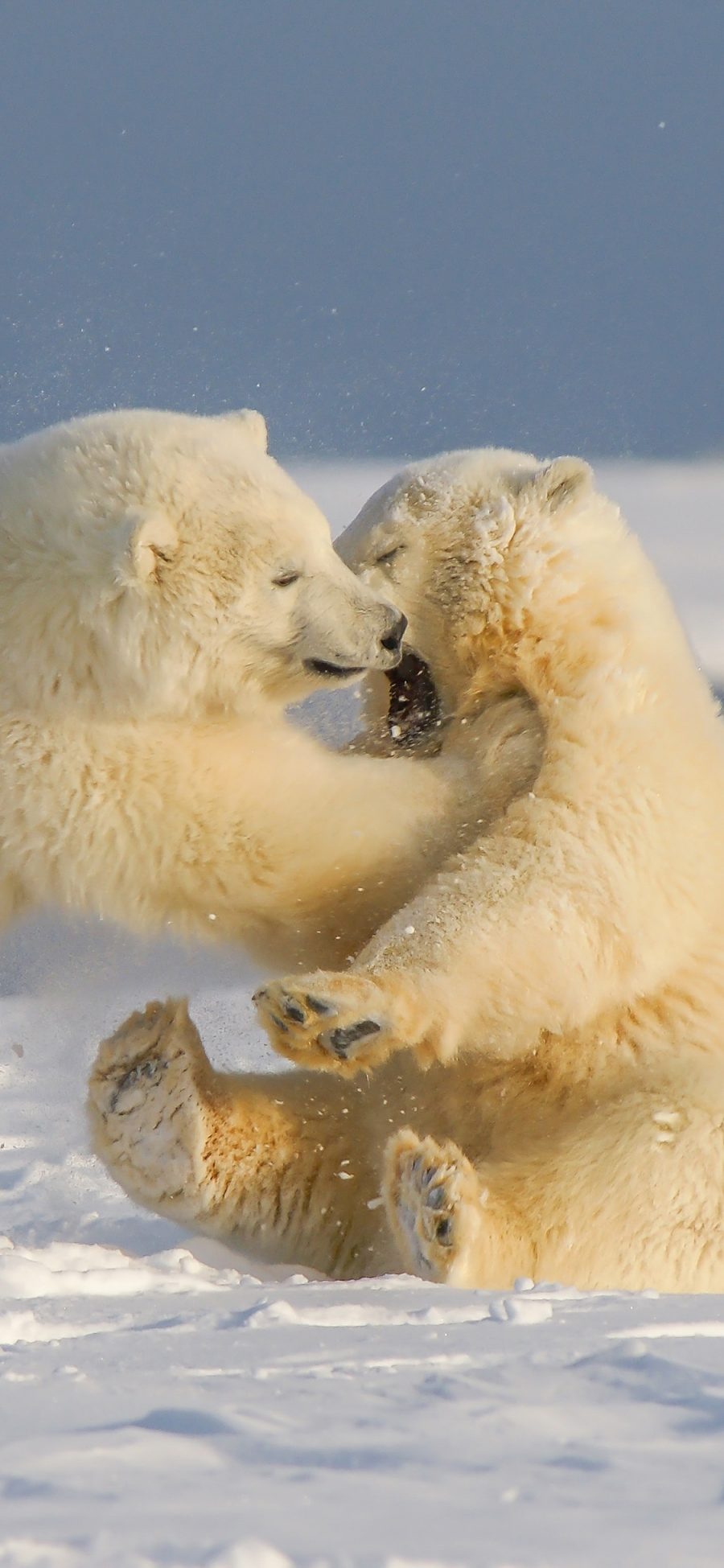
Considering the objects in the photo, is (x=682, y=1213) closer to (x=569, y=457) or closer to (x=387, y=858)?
(x=387, y=858)

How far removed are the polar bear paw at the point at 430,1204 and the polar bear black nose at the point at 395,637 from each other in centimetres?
102

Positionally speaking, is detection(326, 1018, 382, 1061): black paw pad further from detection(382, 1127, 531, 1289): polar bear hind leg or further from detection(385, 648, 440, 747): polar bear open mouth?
detection(385, 648, 440, 747): polar bear open mouth

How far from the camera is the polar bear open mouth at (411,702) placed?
3.99m

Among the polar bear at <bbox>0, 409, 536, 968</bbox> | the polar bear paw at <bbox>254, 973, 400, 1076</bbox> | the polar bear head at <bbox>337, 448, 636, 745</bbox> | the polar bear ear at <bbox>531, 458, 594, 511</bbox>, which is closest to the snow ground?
the polar bear paw at <bbox>254, 973, 400, 1076</bbox>

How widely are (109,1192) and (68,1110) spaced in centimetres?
46

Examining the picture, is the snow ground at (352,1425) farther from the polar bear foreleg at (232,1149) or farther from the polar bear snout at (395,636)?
the polar bear snout at (395,636)

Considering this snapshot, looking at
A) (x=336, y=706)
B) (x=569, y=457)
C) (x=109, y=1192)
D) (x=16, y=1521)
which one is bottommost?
(x=109, y=1192)

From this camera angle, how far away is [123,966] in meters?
3.81

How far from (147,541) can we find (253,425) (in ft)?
2.28

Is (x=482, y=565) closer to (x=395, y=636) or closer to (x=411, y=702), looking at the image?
(x=411, y=702)

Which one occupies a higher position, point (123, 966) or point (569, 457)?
point (569, 457)

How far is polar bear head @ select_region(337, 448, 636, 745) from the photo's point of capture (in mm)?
3746

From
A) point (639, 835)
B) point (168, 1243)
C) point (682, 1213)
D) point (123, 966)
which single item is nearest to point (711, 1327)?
point (682, 1213)

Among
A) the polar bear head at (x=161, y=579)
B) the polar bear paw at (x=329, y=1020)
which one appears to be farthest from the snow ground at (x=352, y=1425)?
the polar bear head at (x=161, y=579)
